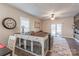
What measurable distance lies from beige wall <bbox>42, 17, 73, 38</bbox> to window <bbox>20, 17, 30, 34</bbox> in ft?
1.26

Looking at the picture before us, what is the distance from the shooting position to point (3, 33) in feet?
5.20

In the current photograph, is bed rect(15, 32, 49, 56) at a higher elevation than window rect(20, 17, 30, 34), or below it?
below

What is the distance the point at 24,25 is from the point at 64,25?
925 mm

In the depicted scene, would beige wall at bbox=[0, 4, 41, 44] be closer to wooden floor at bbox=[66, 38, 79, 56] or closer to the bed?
the bed

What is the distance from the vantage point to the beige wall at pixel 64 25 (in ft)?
5.73

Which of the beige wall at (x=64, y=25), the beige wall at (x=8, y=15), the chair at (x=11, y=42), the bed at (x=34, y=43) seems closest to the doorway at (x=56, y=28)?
the beige wall at (x=64, y=25)

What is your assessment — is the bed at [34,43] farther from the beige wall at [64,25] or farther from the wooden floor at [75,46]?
the wooden floor at [75,46]

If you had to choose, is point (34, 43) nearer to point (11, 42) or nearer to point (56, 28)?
point (11, 42)

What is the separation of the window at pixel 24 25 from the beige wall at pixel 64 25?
0.38 m

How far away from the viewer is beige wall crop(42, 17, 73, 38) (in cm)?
175

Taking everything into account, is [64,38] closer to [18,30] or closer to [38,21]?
[38,21]

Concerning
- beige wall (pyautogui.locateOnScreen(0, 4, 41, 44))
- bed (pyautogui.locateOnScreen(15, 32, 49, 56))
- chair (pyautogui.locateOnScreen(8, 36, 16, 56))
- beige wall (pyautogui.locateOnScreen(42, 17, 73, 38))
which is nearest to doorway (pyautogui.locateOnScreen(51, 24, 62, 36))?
beige wall (pyautogui.locateOnScreen(42, 17, 73, 38))

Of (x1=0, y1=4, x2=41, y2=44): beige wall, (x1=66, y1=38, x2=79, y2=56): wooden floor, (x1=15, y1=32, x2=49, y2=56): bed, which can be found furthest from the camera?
(x1=15, y1=32, x2=49, y2=56): bed

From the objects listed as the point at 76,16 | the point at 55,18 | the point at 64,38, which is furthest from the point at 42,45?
the point at 76,16
